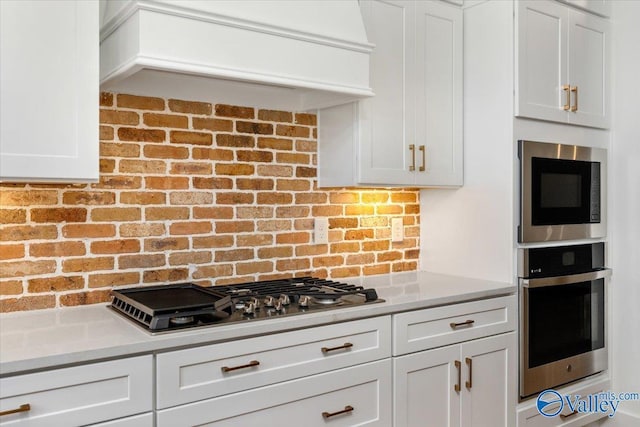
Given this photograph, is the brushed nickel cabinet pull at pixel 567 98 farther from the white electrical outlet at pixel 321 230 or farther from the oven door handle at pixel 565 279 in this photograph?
the white electrical outlet at pixel 321 230

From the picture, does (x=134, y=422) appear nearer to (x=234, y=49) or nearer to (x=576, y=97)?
(x=234, y=49)

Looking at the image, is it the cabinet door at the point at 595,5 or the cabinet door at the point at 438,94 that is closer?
the cabinet door at the point at 438,94

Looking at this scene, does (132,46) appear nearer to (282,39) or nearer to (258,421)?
(282,39)

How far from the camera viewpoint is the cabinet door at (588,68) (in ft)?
9.77

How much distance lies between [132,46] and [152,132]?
52cm

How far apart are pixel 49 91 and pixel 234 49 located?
0.61 m

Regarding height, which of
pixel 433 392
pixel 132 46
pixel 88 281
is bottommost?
pixel 433 392

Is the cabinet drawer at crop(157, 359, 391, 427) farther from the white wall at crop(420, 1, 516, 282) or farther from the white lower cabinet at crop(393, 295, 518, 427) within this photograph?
the white wall at crop(420, 1, 516, 282)

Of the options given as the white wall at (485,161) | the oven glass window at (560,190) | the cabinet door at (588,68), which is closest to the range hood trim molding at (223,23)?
the white wall at (485,161)

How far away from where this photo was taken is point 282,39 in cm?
211

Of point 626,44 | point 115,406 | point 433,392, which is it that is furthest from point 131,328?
point 626,44

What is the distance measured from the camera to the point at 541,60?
2.82 metres

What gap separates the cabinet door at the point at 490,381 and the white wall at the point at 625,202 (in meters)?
0.83

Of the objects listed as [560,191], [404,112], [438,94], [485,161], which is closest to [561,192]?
[560,191]
